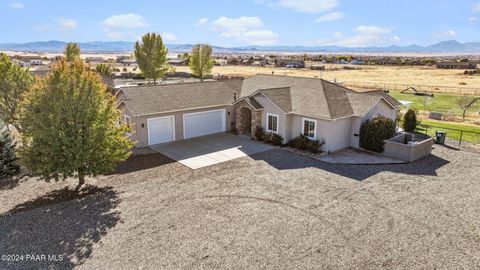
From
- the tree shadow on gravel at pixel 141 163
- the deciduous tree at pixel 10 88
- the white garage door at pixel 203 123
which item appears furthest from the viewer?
the white garage door at pixel 203 123

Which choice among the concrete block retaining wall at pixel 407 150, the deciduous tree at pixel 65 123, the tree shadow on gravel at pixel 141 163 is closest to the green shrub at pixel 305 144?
the concrete block retaining wall at pixel 407 150

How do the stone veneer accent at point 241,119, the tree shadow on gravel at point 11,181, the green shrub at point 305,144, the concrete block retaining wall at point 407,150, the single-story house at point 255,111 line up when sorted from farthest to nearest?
the stone veneer accent at point 241,119, the single-story house at point 255,111, the green shrub at point 305,144, the concrete block retaining wall at point 407,150, the tree shadow on gravel at point 11,181

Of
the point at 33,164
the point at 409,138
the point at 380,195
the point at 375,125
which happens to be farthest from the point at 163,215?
the point at 409,138

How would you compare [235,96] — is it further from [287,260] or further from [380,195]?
[287,260]

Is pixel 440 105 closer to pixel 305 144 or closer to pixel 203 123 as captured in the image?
pixel 305 144

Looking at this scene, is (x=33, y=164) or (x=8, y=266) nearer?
(x=8, y=266)

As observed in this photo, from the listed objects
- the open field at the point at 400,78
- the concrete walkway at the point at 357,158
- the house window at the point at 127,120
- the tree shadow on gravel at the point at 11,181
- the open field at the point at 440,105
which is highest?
the open field at the point at 400,78

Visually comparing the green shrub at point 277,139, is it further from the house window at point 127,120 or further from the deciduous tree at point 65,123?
the deciduous tree at point 65,123

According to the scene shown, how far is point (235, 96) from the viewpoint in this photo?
25078 millimetres

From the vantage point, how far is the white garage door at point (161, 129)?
2122 cm

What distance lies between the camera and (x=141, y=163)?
18.1m

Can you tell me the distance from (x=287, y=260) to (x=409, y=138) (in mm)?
15313

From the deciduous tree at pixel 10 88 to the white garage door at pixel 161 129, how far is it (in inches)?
313

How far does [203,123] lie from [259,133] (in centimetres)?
425
